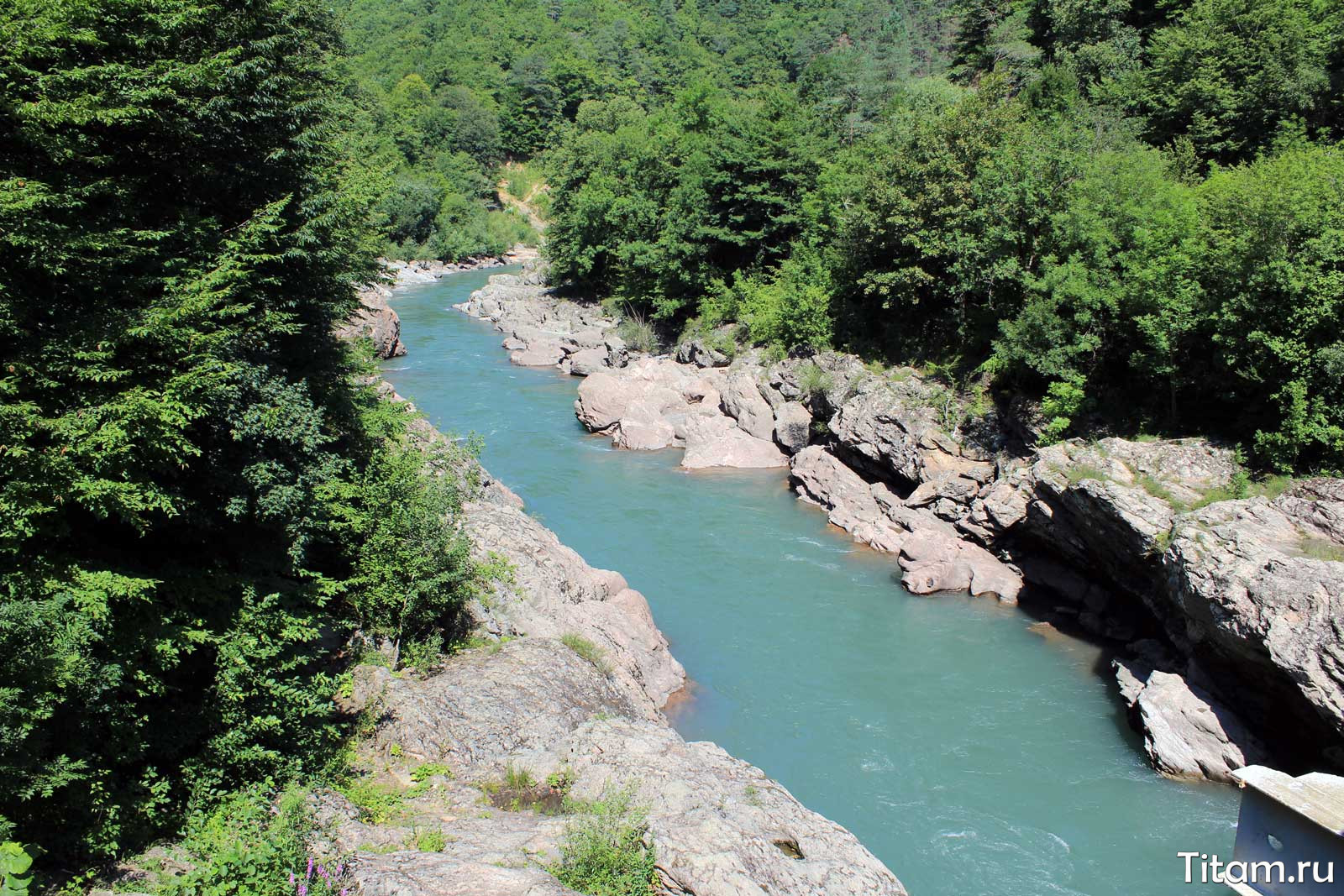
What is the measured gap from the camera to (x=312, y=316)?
44.2 feet

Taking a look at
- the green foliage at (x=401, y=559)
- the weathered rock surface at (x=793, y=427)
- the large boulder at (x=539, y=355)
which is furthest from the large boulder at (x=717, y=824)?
the large boulder at (x=539, y=355)

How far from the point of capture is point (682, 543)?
23375mm

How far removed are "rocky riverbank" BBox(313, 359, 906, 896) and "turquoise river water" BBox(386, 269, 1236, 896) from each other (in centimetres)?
269

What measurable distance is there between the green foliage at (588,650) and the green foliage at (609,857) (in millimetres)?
5130

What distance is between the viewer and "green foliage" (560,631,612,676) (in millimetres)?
14852

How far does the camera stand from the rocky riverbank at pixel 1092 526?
47.2 feet

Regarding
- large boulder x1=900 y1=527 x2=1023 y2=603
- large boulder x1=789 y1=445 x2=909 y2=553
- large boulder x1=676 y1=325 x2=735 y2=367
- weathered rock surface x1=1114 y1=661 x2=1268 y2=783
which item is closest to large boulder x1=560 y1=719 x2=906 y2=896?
weathered rock surface x1=1114 y1=661 x2=1268 y2=783

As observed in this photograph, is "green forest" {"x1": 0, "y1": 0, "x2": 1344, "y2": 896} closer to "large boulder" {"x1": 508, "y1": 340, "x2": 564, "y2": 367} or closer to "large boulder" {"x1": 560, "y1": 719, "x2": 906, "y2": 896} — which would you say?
"large boulder" {"x1": 560, "y1": 719, "x2": 906, "y2": 896}

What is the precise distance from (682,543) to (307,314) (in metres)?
12.5

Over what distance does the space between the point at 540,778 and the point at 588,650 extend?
3828 mm

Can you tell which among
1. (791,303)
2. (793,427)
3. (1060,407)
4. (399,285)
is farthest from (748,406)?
(399,285)

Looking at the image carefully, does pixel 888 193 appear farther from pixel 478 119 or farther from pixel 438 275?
pixel 478 119

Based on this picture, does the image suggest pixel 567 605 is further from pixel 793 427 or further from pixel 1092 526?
pixel 793 427

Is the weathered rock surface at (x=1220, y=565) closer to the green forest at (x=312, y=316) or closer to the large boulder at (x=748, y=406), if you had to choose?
the green forest at (x=312, y=316)
